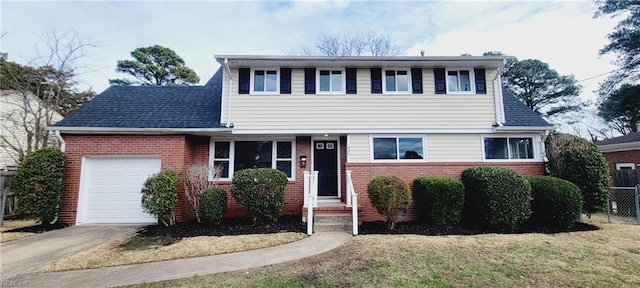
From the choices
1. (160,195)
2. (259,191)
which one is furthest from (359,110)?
(160,195)

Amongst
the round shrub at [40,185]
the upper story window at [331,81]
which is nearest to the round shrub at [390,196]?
the upper story window at [331,81]

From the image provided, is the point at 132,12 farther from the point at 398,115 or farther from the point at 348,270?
the point at 348,270

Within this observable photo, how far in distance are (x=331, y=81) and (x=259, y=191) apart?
4333mm

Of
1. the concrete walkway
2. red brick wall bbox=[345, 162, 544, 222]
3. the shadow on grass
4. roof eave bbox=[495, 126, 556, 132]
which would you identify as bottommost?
the concrete walkway

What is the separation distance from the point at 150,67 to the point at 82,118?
16.7 m

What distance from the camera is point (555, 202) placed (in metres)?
7.04

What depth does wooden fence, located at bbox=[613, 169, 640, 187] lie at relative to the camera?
10102mm

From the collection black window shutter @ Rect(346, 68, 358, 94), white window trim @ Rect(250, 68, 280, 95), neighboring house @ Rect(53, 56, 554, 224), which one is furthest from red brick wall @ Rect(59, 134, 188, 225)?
black window shutter @ Rect(346, 68, 358, 94)

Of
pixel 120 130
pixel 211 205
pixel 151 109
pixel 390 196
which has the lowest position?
pixel 211 205

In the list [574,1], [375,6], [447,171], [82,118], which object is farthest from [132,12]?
[574,1]

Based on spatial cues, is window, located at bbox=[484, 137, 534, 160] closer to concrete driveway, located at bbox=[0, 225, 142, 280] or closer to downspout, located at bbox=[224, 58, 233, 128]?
downspout, located at bbox=[224, 58, 233, 128]

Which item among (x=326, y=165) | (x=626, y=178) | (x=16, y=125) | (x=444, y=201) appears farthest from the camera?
(x=16, y=125)

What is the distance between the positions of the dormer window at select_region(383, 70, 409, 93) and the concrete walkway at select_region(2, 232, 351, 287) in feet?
18.6

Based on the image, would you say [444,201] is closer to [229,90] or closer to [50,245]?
[229,90]
